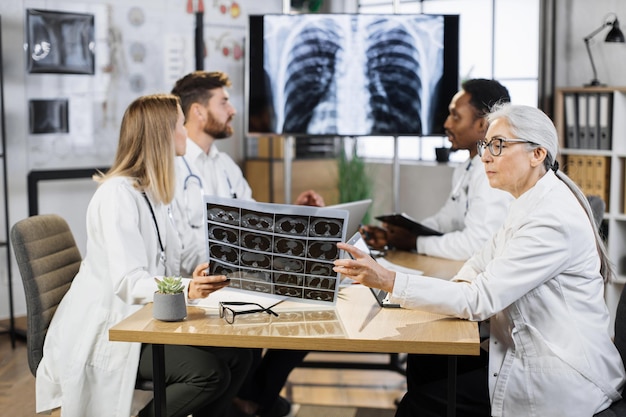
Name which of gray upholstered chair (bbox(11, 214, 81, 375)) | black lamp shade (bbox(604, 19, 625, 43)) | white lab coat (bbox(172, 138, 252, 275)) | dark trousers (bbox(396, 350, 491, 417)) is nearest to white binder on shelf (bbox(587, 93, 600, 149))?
black lamp shade (bbox(604, 19, 625, 43))

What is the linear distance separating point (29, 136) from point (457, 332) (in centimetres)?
365

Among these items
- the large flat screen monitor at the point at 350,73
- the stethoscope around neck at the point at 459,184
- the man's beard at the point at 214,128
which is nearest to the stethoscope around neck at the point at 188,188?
the man's beard at the point at 214,128

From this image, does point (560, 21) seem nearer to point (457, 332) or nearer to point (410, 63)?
point (410, 63)

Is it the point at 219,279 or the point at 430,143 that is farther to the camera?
the point at 430,143

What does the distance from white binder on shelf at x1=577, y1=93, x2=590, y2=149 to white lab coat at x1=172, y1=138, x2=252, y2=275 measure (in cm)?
226

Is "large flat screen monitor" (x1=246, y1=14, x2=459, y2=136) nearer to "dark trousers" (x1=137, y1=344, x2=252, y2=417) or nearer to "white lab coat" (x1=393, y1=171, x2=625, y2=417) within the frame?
"dark trousers" (x1=137, y1=344, x2=252, y2=417)

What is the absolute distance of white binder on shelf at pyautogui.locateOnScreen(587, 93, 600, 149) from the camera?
16.9 feet

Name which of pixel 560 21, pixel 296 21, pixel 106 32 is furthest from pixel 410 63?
pixel 106 32

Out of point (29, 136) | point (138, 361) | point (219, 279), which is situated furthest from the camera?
point (29, 136)

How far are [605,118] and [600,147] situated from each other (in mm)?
181

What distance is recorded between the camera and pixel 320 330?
7.11ft

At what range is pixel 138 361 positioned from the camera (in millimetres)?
2531

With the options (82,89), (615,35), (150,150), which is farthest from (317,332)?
(615,35)

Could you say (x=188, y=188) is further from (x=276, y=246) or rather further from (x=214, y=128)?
(x=276, y=246)
